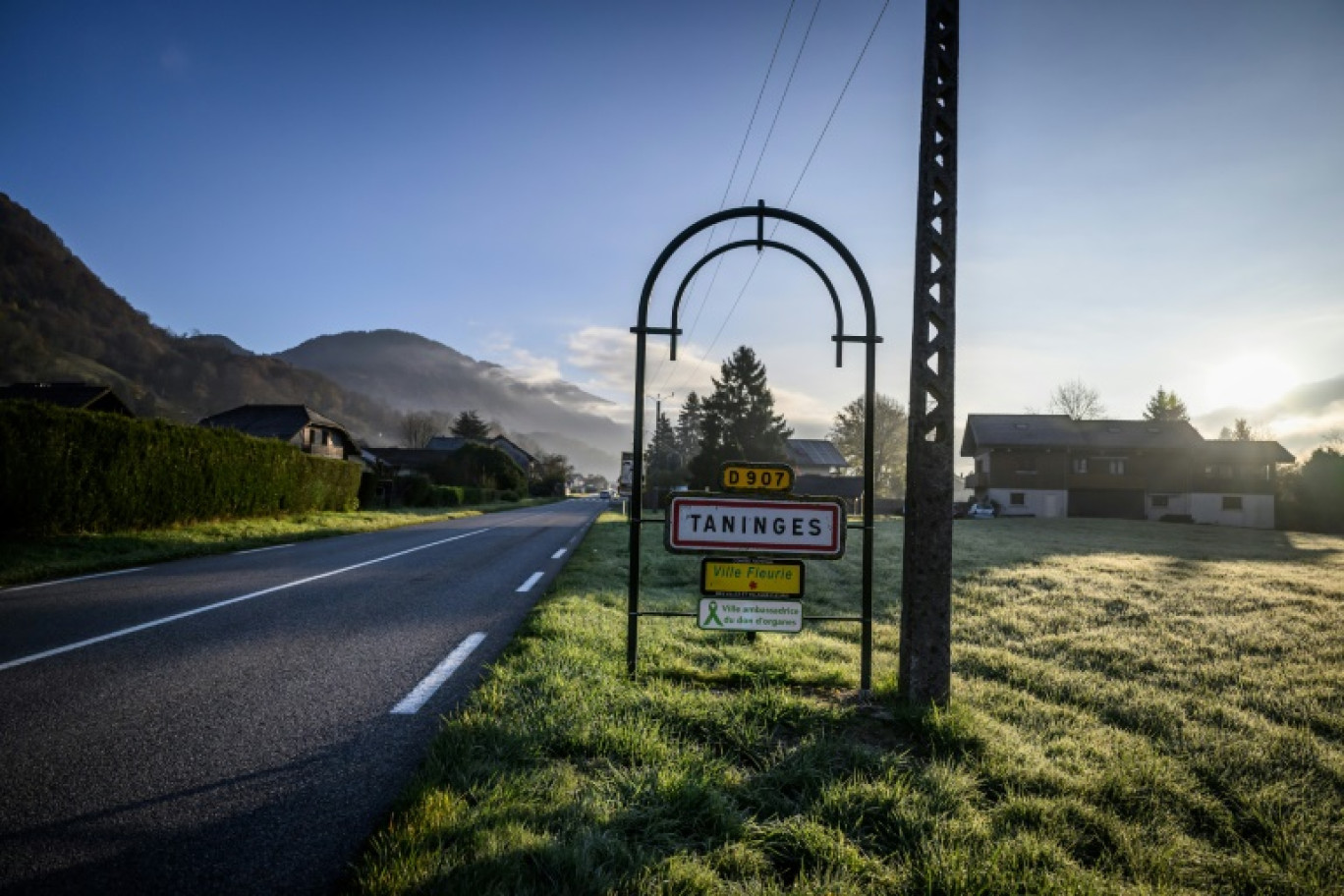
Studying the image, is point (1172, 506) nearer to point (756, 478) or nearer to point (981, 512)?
point (981, 512)

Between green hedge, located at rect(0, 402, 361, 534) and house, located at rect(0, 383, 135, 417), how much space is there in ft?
63.0

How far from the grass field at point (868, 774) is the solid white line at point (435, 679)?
421 mm

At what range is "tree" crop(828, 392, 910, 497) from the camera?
69.1m

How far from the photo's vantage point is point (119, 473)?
13.8m

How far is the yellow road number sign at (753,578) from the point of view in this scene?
178 inches

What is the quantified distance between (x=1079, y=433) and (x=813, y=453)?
29341 millimetres

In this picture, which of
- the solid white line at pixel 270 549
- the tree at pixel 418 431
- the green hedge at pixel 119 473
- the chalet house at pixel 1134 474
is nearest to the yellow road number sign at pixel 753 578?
the solid white line at pixel 270 549

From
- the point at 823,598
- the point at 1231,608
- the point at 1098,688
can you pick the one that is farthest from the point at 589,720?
the point at 1231,608

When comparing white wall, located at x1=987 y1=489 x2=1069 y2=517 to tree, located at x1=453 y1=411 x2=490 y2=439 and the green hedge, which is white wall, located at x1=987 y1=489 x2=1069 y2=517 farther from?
tree, located at x1=453 y1=411 x2=490 y2=439

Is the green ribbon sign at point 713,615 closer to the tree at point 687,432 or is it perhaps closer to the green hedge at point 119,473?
the green hedge at point 119,473

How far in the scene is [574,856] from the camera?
2.21 m

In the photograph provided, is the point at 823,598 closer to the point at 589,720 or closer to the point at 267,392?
the point at 589,720

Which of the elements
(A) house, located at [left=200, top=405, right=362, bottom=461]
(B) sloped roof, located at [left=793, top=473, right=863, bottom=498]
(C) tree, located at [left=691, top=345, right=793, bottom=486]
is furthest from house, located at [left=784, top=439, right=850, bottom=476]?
(A) house, located at [left=200, top=405, right=362, bottom=461]

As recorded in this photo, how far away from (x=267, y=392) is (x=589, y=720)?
15434 centimetres
